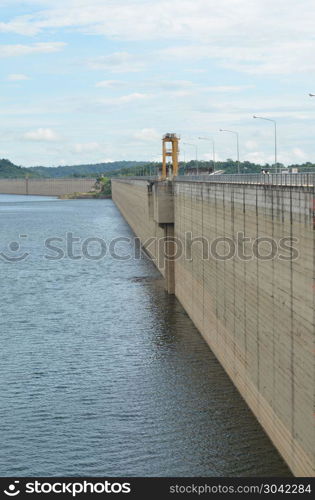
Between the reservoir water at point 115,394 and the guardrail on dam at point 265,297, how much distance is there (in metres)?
1.24

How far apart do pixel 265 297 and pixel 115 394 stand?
8.68 m

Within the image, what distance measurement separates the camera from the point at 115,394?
30797 millimetres

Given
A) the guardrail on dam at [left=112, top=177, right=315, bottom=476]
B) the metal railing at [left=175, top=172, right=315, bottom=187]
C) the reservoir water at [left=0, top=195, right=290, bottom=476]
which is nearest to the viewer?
the guardrail on dam at [left=112, top=177, right=315, bottom=476]

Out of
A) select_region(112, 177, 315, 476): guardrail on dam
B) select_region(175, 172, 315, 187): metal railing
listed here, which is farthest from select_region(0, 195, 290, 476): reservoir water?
select_region(175, 172, 315, 187): metal railing

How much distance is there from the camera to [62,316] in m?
46.6

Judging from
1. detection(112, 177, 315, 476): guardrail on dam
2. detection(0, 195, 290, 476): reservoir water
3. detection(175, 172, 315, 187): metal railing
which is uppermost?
detection(175, 172, 315, 187): metal railing

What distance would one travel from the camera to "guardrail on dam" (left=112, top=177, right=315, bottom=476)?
66.8 feet

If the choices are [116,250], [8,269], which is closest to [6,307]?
[8,269]

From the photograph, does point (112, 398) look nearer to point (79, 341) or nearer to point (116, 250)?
point (79, 341)

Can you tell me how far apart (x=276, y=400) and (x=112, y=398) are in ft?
28.5

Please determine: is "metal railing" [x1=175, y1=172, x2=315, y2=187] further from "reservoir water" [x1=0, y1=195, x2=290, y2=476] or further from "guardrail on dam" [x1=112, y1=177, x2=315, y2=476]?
"reservoir water" [x1=0, y1=195, x2=290, y2=476]

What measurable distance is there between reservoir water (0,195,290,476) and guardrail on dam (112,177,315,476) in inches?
48.7

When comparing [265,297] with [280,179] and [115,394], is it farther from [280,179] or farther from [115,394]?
[115,394]

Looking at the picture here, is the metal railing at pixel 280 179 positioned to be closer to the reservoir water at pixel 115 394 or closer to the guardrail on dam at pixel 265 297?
the guardrail on dam at pixel 265 297
